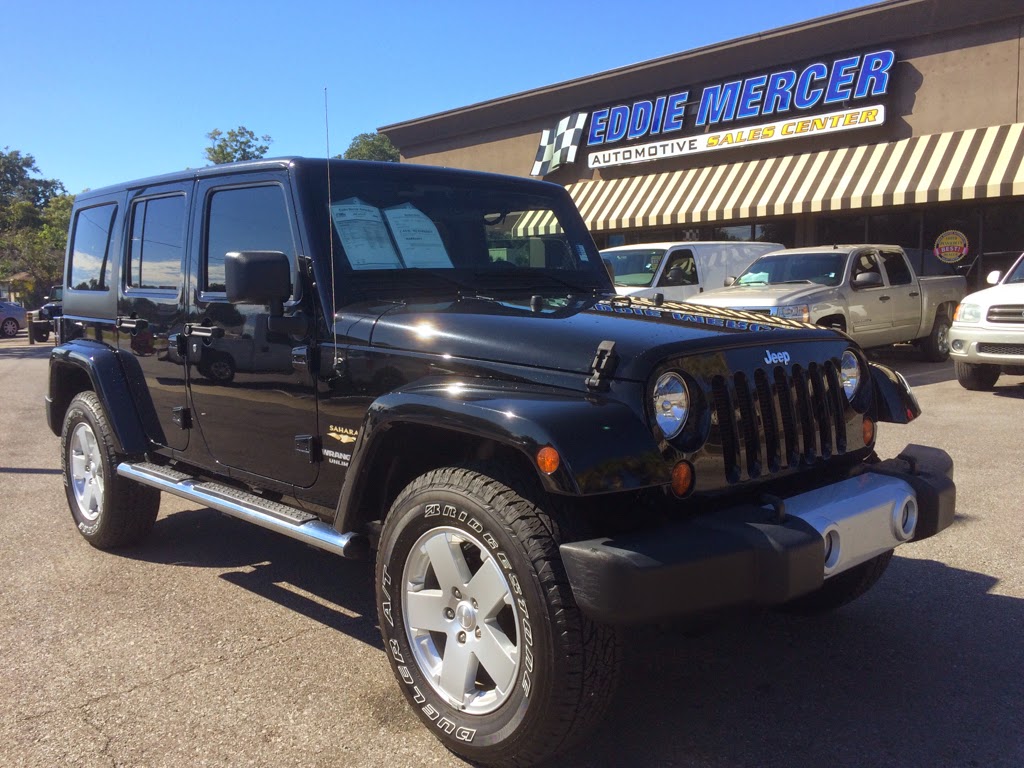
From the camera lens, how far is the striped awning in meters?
14.9

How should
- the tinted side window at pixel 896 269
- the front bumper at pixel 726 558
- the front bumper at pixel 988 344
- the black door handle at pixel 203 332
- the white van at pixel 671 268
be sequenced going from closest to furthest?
the front bumper at pixel 726 558 → the black door handle at pixel 203 332 → the front bumper at pixel 988 344 → the white van at pixel 671 268 → the tinted side window at pixel 896 269

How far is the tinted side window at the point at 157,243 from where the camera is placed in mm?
4402

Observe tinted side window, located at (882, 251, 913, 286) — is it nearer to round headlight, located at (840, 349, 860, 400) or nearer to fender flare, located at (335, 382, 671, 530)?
round headlight, located at (840, 349, 860, 400)

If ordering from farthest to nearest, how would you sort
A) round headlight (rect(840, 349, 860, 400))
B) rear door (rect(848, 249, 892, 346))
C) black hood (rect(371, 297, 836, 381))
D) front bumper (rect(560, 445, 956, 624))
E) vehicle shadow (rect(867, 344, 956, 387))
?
rear door (rect(848, 249, 892, 346)) → vehicle shadow (rect(867, 344, 956, 387)) → round headlight (rect(840, 349, 860, 400)) → black hood (rect(371, 297, 836, 381)) → front bumper (rect(560, 445, 956, 624))

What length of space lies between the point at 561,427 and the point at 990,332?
9.03 meters

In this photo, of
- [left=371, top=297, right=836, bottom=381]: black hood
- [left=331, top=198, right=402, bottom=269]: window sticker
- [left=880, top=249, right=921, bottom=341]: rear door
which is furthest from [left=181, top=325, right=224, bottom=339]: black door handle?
[left=880, top=249, right=921, bottom=341]: rear door

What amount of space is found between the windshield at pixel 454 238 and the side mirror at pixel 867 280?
8.21 m

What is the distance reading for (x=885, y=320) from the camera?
41.6 ft

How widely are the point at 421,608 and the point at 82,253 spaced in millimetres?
3842

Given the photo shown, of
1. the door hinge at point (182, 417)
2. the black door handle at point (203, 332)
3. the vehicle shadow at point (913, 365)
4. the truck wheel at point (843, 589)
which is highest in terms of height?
the black door handle at point (203, 332)

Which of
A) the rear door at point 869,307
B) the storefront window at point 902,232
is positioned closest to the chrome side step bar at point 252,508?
the rear door at point 869,307

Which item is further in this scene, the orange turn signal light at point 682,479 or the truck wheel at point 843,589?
the truck wheel at point 843,589

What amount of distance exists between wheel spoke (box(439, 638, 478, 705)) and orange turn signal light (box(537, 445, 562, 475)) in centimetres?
71

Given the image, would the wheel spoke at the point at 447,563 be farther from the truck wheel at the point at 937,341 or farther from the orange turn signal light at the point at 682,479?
the truck wheel at the point at 937,341
